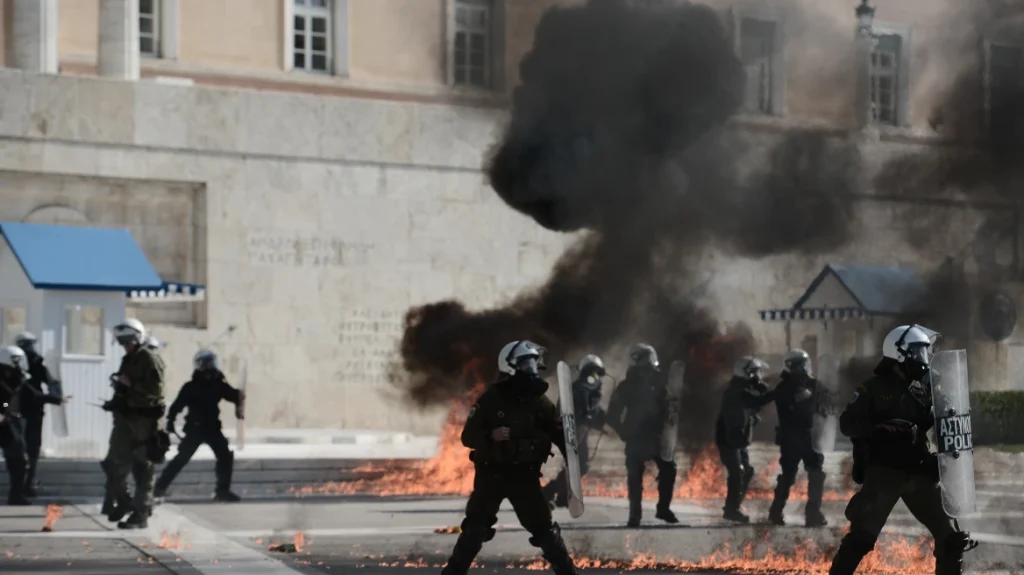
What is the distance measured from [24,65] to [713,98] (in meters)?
11.6

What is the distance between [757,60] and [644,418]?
11.6 feet

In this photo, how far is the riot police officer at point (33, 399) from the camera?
17.2 m

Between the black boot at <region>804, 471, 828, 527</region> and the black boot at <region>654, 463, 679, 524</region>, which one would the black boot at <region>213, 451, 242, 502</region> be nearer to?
the black boot at <region>654, 463, 679, 524</region>

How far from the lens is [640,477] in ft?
51.1

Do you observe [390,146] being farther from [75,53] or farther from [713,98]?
[713,98]

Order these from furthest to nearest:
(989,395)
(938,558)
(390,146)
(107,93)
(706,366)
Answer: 1. (390,146)
2. (107,93)
3. (706,366)
4. (989,395)
5. (938,558)

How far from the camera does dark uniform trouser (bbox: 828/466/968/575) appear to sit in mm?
9086

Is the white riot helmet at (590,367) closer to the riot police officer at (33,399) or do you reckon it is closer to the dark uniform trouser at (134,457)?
the dark uniform trouser at (134,457)

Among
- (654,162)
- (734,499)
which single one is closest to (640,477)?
(734,499)

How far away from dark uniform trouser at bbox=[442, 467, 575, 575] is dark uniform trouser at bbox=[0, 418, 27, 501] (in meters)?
8.04

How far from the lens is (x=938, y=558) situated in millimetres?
9195

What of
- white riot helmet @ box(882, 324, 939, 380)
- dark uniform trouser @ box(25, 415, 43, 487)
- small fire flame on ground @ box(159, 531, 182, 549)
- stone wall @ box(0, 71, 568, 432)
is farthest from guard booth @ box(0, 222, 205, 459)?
white riot helmet @ box(882, 324, 939, 380)

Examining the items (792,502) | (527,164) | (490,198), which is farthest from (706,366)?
(490,198)

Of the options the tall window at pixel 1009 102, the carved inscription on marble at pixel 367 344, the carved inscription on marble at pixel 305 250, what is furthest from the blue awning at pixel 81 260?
the tall window at pixel 1009 102
